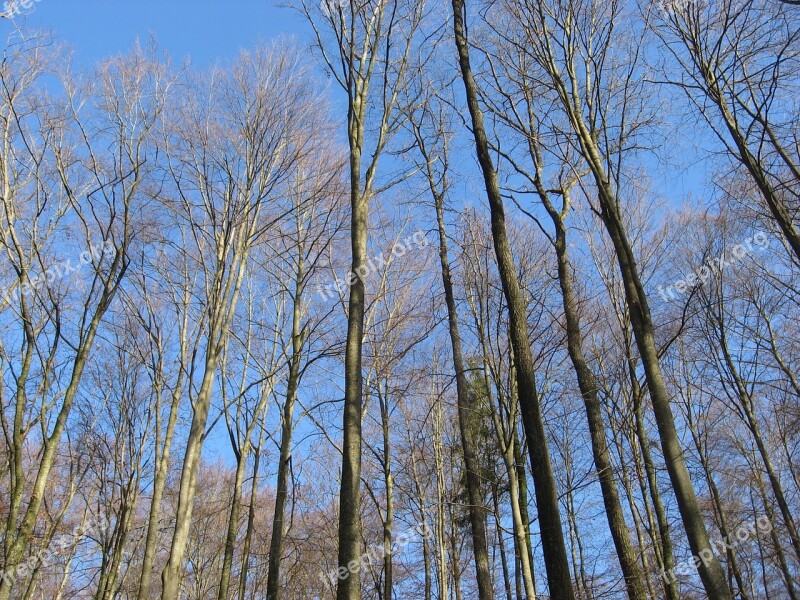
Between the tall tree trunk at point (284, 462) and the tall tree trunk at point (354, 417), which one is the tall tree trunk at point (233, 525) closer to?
the tall tree trunk at point (284, 462)

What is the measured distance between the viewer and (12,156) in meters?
7.98

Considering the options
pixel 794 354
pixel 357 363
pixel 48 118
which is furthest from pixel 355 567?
pixel 794 354

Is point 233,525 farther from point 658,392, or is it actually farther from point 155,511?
point 658,392

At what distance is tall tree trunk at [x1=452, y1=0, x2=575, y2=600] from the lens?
4.26 m

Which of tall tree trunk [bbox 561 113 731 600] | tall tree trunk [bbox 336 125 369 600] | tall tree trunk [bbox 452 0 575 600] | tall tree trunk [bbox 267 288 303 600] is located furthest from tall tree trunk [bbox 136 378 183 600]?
tall tree trunk [bbox 561 113 731 600]

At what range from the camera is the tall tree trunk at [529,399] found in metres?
4.26

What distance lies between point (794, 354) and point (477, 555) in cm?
1092

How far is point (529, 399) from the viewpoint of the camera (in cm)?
489

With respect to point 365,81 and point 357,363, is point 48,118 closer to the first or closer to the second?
point 365,81
